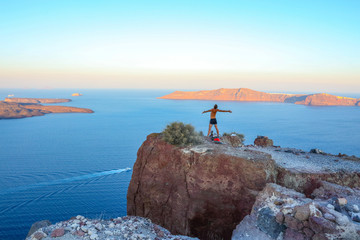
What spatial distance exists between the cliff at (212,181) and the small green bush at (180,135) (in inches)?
12.4

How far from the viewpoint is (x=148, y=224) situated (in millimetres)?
7258

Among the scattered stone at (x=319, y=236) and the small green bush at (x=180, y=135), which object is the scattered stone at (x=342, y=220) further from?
the small green bush at (x=180, y=135)

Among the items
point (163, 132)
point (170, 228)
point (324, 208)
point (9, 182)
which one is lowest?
point (9, 182)

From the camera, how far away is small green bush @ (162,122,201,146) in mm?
10344

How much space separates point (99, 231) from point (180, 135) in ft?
17.3

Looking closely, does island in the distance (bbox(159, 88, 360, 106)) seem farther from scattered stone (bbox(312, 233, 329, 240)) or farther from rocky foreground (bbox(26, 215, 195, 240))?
rocky foreground (bbox(26, 215, 195, 240))

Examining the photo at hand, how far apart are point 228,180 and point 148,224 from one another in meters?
3.42

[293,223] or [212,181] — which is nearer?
[293,223]

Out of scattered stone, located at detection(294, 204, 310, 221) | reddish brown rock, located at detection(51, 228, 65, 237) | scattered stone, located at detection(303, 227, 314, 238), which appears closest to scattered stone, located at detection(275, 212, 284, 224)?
scattered stone, located at detection(294, 204, 310, 221)

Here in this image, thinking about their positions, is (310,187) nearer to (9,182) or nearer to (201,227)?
(201,227)

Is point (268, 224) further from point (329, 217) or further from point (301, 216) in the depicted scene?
point (329, 217)

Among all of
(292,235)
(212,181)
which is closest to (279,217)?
(292,235)

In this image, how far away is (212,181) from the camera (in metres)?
9.04

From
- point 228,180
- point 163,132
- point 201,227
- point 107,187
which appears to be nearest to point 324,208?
point 228,180
